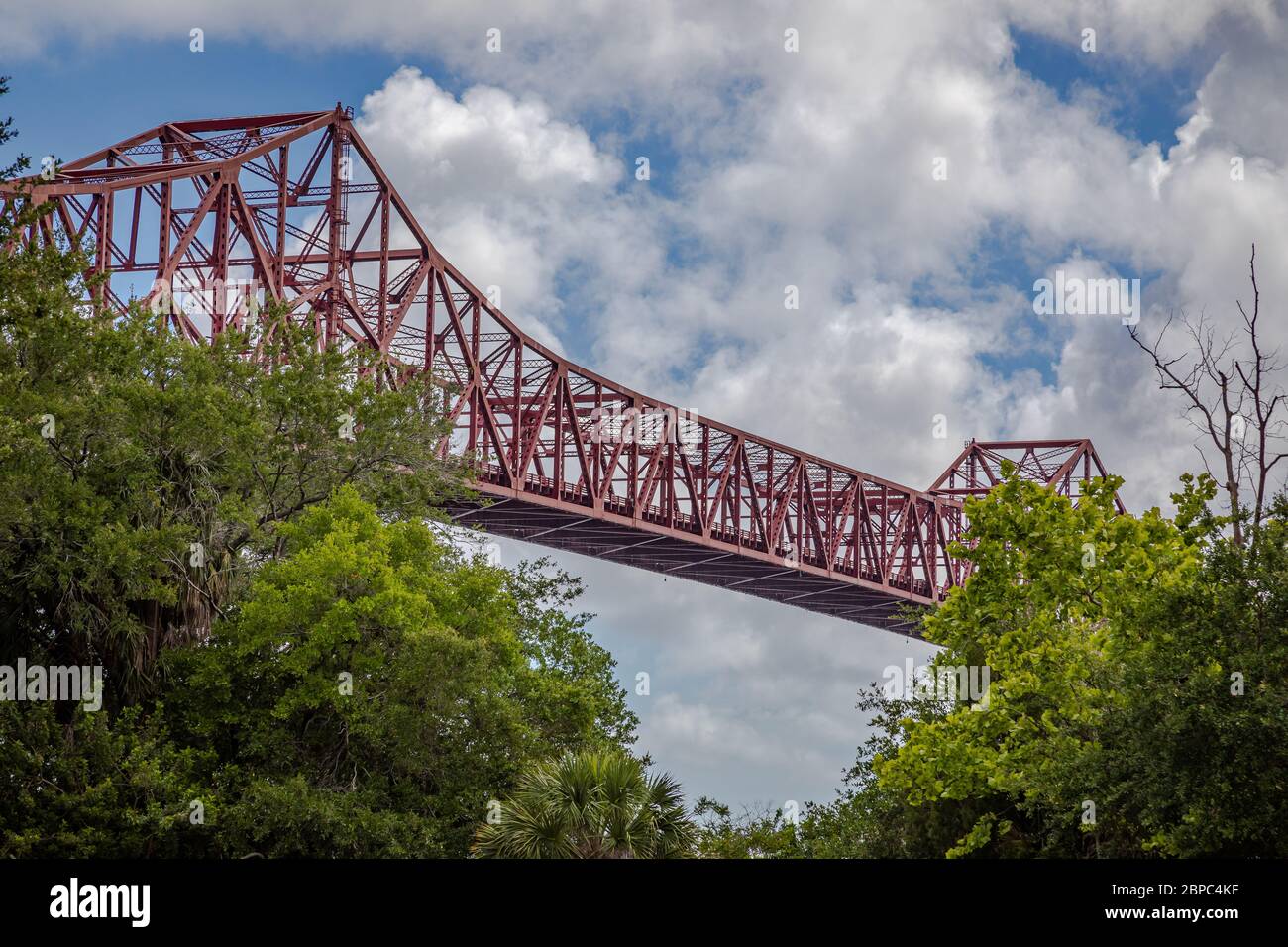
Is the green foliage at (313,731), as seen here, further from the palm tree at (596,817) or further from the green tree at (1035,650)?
the green tree at (1035,650)

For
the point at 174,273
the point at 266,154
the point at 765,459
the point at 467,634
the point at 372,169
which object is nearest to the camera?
the point at 467,634

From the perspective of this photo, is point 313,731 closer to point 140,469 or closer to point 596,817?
point 140,469

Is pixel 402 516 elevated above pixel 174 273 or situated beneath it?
situated beneath

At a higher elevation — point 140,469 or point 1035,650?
point 140,469

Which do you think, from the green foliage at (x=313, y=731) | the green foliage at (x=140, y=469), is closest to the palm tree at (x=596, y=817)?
the green foliage at (x=313, y=731)

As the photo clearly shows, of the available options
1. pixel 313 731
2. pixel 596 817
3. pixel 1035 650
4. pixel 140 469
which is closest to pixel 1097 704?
pixel 1035 650

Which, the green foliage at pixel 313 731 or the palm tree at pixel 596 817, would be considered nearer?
the palm tree at pixel 596 817

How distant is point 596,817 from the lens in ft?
71.7

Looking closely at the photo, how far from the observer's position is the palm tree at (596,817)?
21.8m
